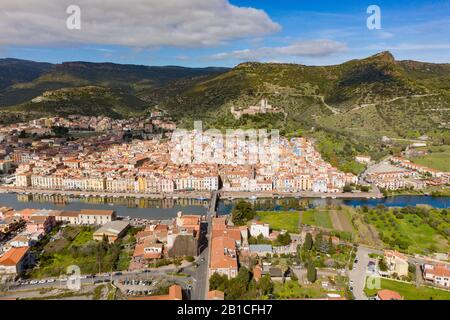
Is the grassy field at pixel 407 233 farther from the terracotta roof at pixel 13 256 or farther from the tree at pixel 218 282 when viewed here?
the terracotta roof at pixel 13 256

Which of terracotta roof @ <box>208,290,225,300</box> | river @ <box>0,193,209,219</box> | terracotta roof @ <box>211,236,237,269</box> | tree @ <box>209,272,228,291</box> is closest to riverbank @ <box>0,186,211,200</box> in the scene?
river @ <box>0,193,209,219</box>

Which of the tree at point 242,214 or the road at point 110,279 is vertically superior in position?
the tree at point 242,214

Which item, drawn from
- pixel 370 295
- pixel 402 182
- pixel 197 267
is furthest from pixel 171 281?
pixel 402 182

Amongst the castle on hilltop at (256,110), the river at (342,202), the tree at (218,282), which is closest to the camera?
the tree at (218,282)

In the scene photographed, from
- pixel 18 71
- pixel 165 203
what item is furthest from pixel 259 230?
pixel 18 71

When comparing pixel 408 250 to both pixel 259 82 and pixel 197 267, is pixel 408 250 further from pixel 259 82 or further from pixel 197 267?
pixel 259 82

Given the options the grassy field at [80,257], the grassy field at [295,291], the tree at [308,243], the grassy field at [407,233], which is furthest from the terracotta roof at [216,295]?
the grassy field at [407,233]
